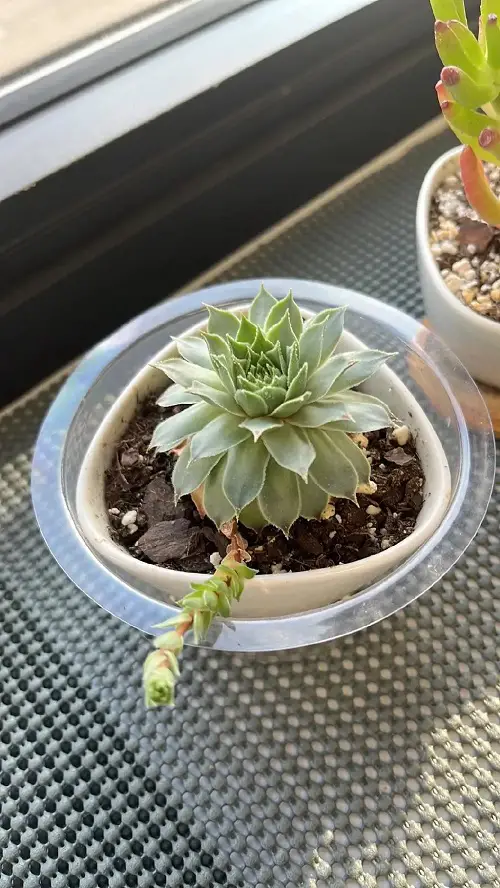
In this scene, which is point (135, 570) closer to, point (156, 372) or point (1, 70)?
point (156, 372)

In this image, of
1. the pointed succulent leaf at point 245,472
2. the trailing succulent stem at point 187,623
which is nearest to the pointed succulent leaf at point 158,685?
the trailing succulent stem at point 187,623

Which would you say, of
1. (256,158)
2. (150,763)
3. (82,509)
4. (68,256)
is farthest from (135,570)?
(256,158)

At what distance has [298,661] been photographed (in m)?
0.64

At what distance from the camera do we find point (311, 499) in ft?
1.69

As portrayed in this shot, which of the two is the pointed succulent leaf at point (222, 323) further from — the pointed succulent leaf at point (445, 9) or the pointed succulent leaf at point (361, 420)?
the pointed succulent leaf at point (445, 9)

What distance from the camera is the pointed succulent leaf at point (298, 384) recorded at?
48 centimetres

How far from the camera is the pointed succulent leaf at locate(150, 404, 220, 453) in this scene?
0.52 meters

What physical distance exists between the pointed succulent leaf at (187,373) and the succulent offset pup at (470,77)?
25 cm

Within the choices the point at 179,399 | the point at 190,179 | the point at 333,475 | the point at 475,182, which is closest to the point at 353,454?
the point at 333,475

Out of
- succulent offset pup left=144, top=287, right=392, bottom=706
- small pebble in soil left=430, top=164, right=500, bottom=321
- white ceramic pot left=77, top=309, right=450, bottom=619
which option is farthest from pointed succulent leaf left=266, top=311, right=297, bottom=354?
small pebble in soil left=430, top=164, right=500, bottom=321

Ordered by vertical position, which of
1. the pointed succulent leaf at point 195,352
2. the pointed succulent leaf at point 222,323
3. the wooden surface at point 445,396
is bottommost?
the wooden surface at point 445,396

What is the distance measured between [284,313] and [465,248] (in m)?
0.27

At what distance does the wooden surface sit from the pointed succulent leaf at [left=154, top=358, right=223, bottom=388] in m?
0.21

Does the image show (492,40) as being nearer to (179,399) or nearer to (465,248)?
(465,248)
